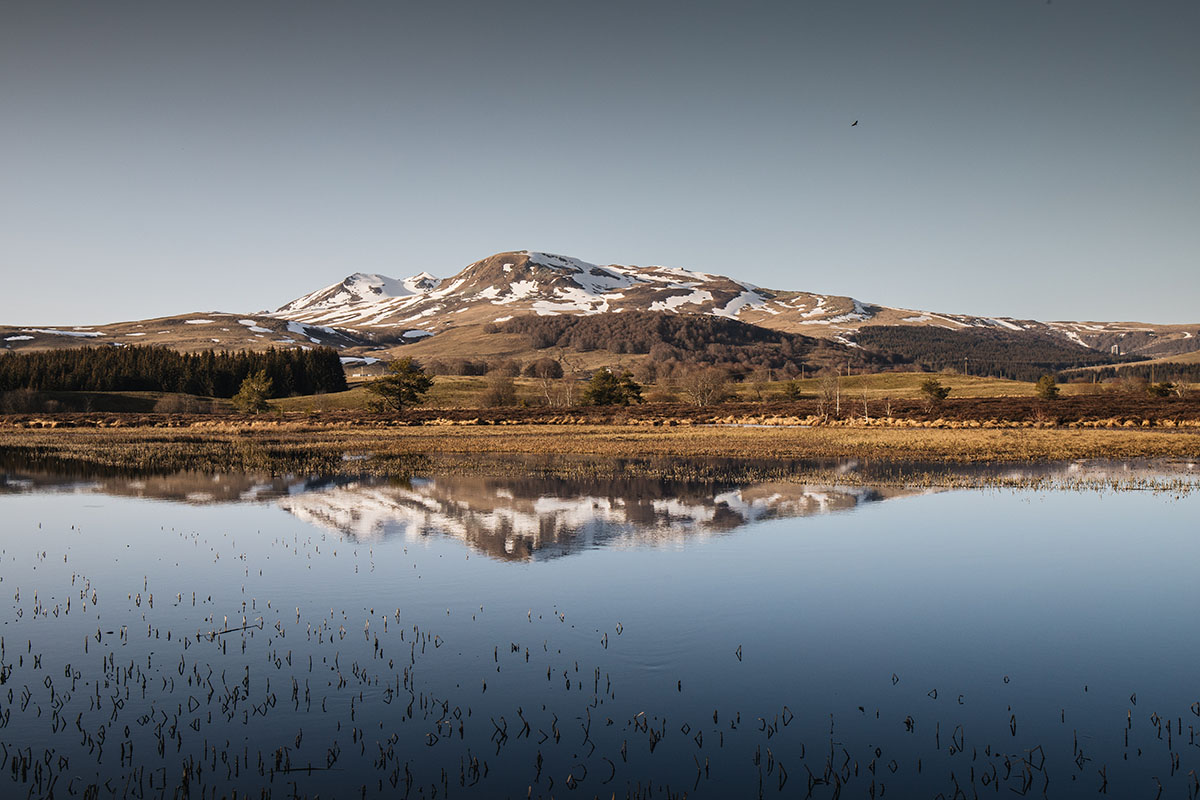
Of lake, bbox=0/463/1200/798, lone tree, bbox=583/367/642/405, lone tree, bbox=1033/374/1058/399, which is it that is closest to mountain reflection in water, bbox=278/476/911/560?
lake, bbox=0/463/1200/798

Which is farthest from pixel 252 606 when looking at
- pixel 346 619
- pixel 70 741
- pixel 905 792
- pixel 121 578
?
pixel 905 792

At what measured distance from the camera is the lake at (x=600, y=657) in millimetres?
9688

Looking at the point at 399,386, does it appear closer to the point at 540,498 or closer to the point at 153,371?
the point at 153,371

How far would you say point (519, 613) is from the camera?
635 inches

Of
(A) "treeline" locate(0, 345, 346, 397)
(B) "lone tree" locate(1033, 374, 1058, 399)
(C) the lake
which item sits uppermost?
(A) "treeline" locate(0, 345, 346, 397)

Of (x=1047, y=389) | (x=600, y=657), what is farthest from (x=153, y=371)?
(x=600, y=657)

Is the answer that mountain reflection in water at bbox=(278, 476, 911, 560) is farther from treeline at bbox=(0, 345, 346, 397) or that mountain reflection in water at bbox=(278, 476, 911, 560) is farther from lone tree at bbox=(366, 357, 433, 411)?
treeline at bbox=(0, 345, 346, 397)

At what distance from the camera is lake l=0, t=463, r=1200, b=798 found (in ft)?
31.8

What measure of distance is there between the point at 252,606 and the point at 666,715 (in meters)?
9.59

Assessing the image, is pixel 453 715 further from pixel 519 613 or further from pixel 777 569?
pixel 777 569

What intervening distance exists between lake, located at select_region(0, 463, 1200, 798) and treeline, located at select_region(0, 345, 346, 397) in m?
136

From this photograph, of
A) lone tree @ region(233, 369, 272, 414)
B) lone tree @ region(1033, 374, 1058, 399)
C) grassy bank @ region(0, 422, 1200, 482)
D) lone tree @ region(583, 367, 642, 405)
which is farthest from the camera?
lone tree @ region(583, 367, 642, 405)

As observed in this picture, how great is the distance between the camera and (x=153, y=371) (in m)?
152

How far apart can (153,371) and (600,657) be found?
159848 millimetres
